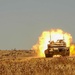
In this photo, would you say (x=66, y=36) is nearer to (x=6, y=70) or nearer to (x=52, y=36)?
(x=52, y=36)

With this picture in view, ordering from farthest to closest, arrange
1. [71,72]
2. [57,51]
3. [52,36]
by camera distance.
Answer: [52,36]
[57,51]
[71,72]

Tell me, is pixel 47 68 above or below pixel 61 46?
below

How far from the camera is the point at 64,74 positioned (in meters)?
18.0

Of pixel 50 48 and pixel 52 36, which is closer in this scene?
pixel 50 48

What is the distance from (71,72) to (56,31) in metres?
48.6

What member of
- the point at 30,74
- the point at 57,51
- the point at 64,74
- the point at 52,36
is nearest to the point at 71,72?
the point at 64,74

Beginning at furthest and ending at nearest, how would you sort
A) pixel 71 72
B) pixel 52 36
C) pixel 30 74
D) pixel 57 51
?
pixel 52 36, pixel 57 51, pixel 71 72, pixel 30 74

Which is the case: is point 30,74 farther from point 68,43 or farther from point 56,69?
point 68,43

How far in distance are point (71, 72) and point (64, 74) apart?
2.28 feet

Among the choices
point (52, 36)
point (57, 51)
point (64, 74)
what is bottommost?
point (64, 74)

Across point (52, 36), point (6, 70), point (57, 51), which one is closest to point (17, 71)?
point (6, 70)

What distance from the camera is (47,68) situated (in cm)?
1859

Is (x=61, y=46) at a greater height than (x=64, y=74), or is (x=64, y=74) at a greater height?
(x=61, y=46)

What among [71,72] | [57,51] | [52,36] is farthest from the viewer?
[52,36]
